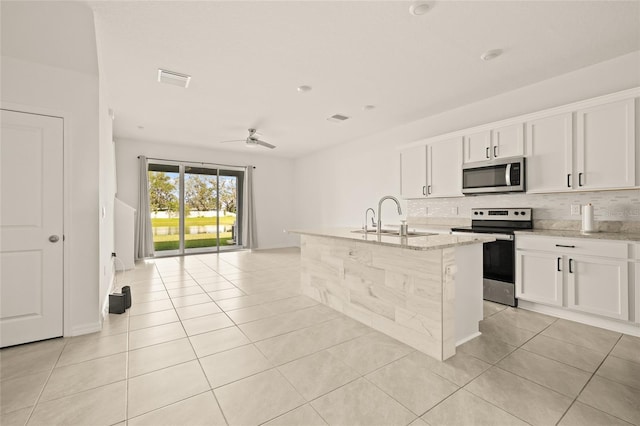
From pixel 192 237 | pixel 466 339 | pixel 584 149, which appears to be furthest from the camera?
pixel 192 237

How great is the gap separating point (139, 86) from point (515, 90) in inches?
193

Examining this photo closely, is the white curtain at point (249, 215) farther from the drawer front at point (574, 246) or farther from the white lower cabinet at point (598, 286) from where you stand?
the white lower cabinet at point (598, 286)

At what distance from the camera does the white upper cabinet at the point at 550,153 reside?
306 centimetres

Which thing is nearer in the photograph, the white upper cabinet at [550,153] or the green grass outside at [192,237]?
the white upper cabinet at [550,153]

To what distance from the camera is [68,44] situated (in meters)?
2.40

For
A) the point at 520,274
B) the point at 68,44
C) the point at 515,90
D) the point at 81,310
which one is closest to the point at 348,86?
the point at 515,90

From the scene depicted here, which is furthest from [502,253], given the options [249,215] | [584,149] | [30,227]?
[249,215]

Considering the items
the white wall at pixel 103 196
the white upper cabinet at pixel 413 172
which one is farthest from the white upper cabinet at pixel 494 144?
the white wall at pixel 103 196

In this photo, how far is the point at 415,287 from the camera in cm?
231

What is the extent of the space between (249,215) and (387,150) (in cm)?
413

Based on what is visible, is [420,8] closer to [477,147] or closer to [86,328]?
[477,147]

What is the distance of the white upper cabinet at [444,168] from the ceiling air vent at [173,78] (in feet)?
11.6

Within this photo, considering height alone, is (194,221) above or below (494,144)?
below

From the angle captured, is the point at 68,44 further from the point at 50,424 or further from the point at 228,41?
the point at 50,424
